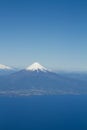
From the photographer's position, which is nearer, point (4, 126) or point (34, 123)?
point (4, 126)

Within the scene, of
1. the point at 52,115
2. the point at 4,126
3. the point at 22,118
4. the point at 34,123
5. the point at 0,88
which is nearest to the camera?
the point at 4,126

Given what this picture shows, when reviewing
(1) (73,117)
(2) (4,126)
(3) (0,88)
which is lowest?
(2) (4,126)

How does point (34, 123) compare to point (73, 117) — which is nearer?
point (34, 123)

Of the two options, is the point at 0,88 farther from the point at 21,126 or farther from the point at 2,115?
the point at 21,126

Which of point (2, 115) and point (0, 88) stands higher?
point (0, 88)

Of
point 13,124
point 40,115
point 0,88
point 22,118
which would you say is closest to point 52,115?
point 40,115

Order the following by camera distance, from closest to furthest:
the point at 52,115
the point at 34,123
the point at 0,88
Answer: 1. the point at 34,123
2. the point at 52,115
3. the point at 0,88

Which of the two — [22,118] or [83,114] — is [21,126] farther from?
[83,114]

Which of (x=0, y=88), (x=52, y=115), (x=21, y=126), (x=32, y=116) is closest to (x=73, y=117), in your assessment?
(x=52, y=115)

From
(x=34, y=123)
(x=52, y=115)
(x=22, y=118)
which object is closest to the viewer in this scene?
(x=34, y=123)
